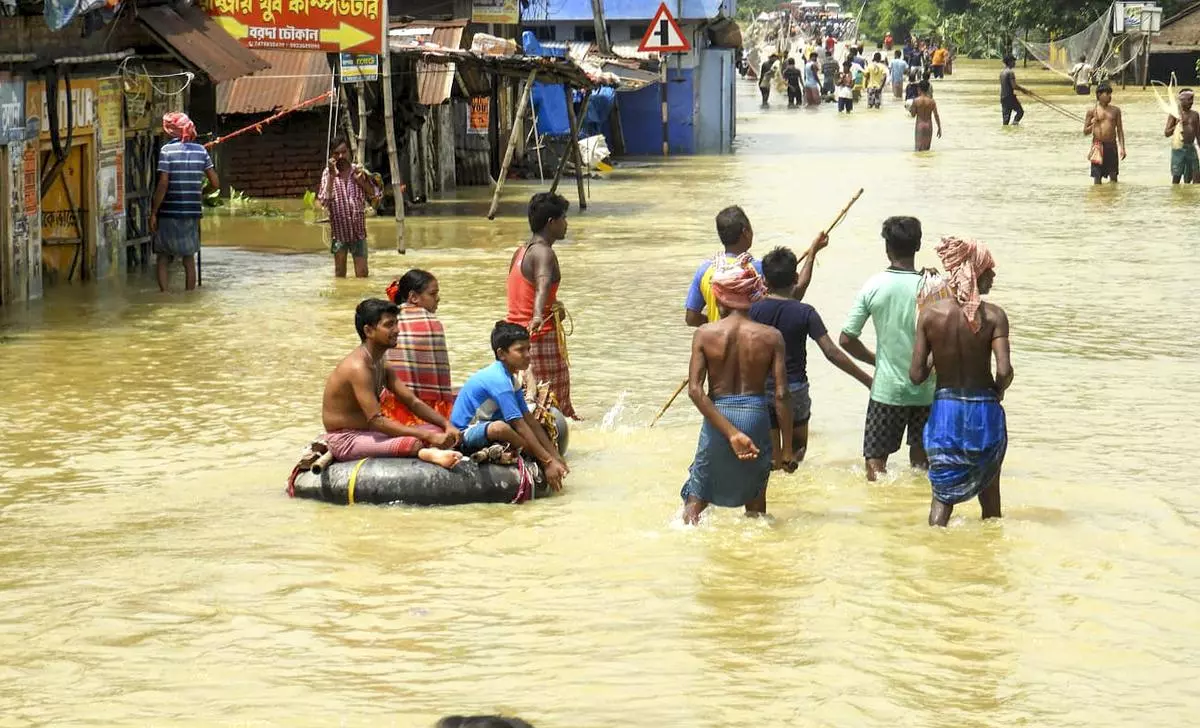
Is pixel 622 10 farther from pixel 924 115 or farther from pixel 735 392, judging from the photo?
pixel 735 392

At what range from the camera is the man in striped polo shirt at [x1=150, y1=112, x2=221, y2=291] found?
16031 millimetres

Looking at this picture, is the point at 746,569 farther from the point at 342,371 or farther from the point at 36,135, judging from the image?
→ the point at 36,135

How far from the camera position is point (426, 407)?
894 cm

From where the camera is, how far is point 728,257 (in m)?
8.90

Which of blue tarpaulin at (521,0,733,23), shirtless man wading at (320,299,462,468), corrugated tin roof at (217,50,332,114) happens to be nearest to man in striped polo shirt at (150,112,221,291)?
shirtless man wading at (320,299,462,468)

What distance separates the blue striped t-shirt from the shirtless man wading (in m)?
7.70

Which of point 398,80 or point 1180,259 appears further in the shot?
point 398,80

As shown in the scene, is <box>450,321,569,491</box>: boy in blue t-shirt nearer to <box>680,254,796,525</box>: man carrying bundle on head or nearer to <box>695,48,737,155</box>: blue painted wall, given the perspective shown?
<box>680,254,796,525</box>: man carrying bundle on head

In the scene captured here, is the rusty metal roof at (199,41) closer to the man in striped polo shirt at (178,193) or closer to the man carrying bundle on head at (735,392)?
the man in striped polo shirt at (178,193)

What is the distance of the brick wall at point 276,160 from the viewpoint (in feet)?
84.1

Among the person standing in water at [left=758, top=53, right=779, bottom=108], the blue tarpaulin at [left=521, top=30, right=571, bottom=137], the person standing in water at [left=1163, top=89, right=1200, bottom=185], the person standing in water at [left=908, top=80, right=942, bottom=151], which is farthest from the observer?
the person standing in water at [left=758, top=53, right=779, bottom=108]

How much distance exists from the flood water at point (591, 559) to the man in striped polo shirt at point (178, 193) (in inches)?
36.7

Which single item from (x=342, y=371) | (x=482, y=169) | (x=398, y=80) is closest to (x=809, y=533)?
(x=342, y=371)

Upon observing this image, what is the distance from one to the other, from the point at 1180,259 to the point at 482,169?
45.1ft
